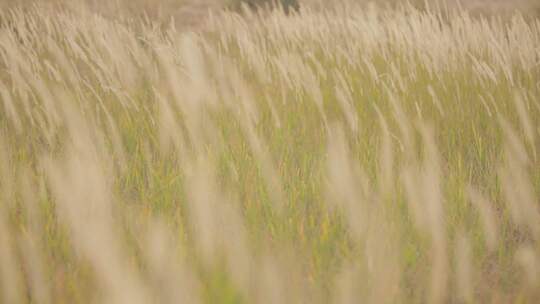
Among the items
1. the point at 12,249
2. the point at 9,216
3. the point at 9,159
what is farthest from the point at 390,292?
the point at 9,159

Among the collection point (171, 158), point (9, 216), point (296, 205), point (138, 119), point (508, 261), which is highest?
point (138, 119)

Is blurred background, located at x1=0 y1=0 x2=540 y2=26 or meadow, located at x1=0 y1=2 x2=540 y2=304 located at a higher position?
blurred background, located at x1=0 y1=0 x2=540 y2=26

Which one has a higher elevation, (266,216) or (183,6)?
(183,6)

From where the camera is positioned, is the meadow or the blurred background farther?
the blurred background

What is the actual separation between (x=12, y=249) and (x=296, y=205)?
2.26 ft

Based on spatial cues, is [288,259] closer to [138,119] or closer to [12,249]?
[12,249]

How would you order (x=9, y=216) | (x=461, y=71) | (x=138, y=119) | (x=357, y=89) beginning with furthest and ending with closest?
(x=461, y=71) → (x=357, y=89) → (x=138, y=119) → (x=9, y=216)

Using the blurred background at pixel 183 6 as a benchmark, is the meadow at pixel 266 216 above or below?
below

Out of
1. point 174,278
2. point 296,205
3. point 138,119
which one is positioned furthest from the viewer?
point 138,119

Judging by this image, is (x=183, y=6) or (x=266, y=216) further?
(x=183, y=6)

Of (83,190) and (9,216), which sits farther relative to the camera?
(9,216)

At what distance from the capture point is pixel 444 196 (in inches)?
51.5

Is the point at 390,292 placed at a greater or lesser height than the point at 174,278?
lesser

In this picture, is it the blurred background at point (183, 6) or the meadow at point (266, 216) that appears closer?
the meadow at point (266, 216)
